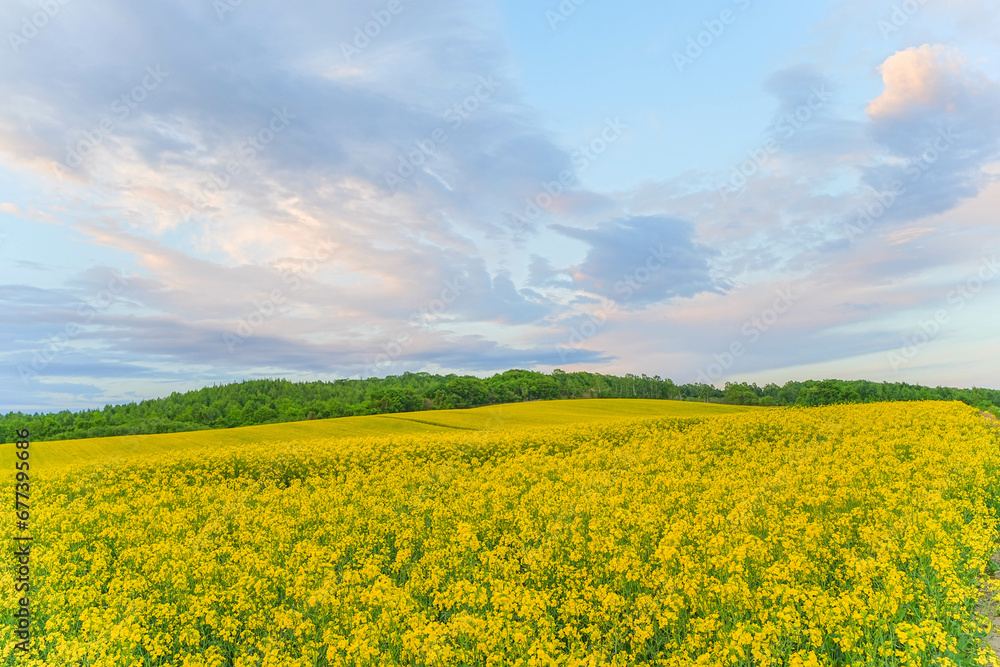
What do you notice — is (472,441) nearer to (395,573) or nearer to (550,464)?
(550,464)

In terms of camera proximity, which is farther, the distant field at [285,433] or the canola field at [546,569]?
the distant field at [285,433]

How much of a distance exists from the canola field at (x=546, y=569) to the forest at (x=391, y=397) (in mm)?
67547

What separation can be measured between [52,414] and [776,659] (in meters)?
101

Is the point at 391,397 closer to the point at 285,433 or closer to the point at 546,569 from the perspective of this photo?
the point at 285,433

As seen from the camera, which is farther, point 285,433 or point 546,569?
point 285,433

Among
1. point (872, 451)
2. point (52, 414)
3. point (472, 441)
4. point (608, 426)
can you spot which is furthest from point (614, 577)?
point (52, 414)

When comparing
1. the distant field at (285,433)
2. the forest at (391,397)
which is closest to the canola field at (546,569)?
the distant field at (285,433)

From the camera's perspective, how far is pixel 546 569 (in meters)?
9.54

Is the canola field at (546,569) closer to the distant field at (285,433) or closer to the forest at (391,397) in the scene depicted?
the distant field at (285,433)

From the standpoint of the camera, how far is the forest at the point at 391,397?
74625 millimetres

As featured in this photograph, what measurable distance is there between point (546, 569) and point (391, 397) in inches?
3227

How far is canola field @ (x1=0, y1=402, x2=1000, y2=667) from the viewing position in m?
6.93

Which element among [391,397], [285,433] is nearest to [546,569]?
[285,433]

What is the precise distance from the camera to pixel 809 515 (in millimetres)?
11305
